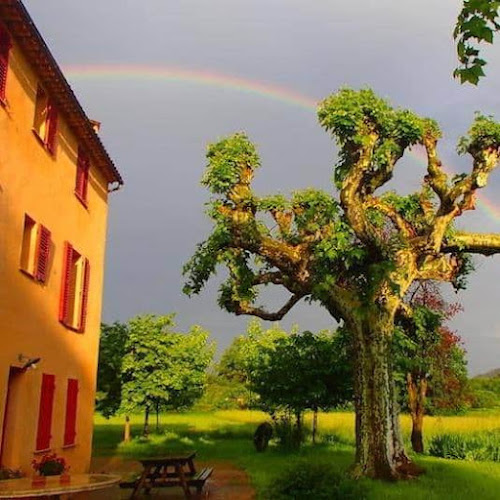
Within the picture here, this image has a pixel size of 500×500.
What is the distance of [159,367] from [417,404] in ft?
38.1

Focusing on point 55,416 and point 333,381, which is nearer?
point 55,416

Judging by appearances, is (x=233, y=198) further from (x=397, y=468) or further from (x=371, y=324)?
(x=397, y=468)

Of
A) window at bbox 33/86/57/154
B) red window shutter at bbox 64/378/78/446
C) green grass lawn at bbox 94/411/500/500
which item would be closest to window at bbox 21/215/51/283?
window at bbox 33/86/57/154

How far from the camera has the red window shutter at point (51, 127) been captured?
13.3 m

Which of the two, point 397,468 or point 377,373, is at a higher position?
point 377,373

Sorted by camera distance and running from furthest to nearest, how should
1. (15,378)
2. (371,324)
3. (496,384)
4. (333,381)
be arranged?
1. (496,384)
2. (333,381)
3. (371,324)
4. (15,378)

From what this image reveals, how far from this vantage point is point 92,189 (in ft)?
57.2

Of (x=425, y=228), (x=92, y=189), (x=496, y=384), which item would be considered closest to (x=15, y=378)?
(x=92, y=189)

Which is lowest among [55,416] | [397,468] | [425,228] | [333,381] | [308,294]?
[397,468]

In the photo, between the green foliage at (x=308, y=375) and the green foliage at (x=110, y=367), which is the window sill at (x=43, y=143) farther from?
the green foliage at (x=110, y=367)

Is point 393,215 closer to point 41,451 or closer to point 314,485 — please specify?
point 314,485

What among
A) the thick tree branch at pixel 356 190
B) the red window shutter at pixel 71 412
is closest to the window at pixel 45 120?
the red window shutter at pixel 71 412

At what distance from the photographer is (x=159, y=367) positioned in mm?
29328

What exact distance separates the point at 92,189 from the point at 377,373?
896 cm
